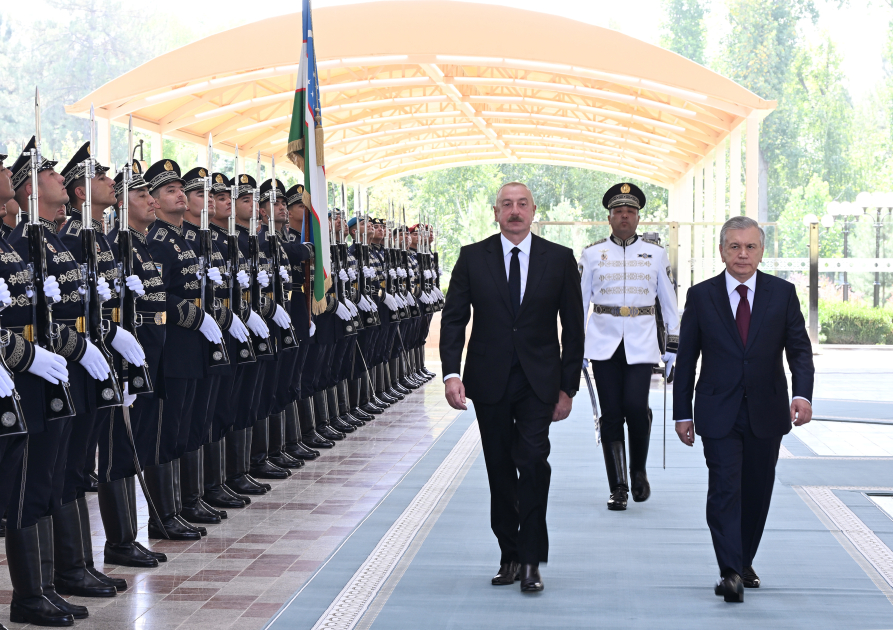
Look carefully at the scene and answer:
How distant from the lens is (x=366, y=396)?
1070 centimetres

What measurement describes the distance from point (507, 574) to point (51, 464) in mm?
1863

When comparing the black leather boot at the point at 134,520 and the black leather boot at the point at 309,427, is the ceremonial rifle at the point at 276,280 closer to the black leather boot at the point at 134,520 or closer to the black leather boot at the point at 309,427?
the black leather boot at the point at 309,427

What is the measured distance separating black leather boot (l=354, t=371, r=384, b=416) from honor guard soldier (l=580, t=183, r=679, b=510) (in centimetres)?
433

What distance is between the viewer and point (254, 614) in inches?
169

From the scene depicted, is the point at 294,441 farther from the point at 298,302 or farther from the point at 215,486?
the point at 215,486

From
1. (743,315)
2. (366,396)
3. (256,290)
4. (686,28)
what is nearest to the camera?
(743,315)

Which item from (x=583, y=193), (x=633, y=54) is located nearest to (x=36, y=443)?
(x=633, y=54)

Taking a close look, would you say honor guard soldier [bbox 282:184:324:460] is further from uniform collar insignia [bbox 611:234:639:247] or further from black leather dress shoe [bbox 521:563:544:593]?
black leather dress shoe [bbox 521:563:544:593]

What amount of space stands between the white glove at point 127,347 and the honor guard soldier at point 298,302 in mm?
2779

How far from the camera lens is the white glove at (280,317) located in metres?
6.86

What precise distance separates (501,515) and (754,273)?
1426mm

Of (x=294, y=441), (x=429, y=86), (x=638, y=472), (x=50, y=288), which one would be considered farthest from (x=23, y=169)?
(x=429, y=86)

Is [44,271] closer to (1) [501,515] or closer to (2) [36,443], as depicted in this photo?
(2) [36,443]

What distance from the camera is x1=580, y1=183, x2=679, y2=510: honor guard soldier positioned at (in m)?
6.28
